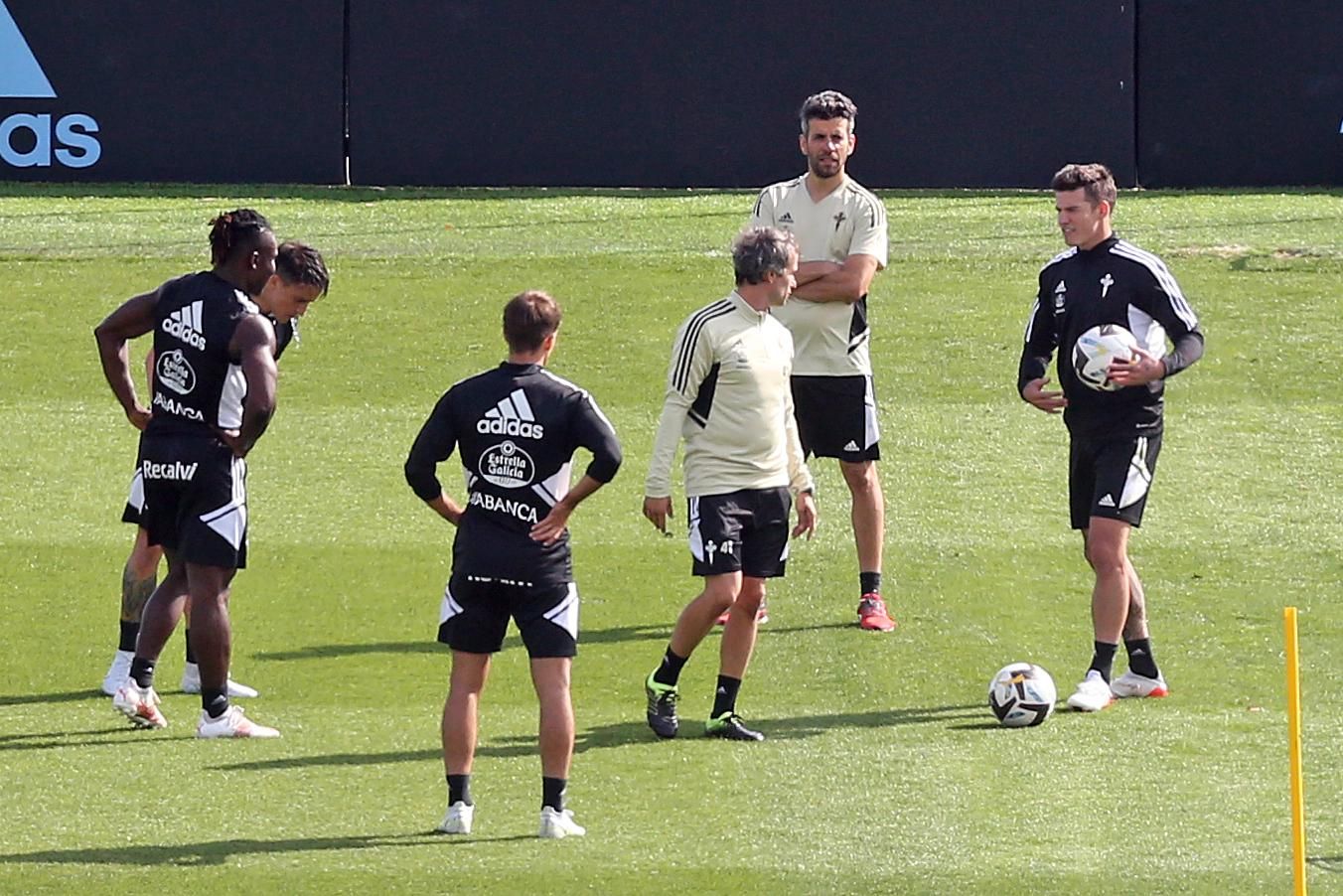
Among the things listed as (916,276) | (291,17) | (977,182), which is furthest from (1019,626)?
(291,17)

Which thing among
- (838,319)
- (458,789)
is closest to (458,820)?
(458,789)

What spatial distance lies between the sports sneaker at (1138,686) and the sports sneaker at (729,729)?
1564 mm

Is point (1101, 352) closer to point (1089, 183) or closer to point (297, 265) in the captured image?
point (1089, 183)

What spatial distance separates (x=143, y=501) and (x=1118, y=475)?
372 cm

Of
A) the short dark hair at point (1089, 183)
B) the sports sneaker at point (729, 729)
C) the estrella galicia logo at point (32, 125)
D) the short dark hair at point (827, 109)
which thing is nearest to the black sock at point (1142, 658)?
the sports sneaker at point (729, 729)

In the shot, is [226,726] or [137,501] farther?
[137,501]

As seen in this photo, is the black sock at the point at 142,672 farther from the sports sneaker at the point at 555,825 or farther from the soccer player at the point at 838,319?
the soccer player at the point at 838,319

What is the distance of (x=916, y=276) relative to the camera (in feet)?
53.7

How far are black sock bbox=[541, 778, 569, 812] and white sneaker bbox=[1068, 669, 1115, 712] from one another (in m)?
2.45

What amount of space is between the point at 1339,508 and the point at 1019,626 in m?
2.71

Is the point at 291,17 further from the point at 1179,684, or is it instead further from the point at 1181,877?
the point at 1181,877

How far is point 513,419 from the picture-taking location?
6.91 m

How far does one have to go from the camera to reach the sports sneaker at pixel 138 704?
8258 millimetres

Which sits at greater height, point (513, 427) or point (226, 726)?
point (513, 427)
